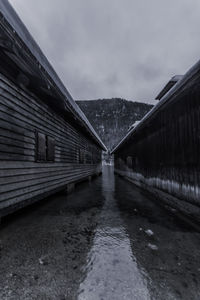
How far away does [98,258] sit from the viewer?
2.02 metres

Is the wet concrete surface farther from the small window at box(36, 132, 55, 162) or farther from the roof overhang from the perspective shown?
the roof overhang

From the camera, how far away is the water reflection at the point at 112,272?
144 centimetres

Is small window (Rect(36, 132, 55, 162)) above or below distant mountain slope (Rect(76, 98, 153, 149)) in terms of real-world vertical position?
below

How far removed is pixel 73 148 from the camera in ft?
25.1

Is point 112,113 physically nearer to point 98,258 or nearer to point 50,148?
point 50,148

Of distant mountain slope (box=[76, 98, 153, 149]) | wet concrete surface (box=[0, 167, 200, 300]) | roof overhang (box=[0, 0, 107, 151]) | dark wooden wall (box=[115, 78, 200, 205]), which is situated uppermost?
distant mountain slope (box=[76, 98, 153, 149])

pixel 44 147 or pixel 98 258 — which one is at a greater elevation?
pixel 44 147

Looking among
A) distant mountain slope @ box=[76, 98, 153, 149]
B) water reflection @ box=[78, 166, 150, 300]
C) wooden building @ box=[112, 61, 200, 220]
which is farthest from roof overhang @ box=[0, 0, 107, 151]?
distant mountain slope @ box=[76, 98, 153, 149]

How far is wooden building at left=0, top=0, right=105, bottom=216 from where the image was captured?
2.62 meters

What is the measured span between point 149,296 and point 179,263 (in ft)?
2.53

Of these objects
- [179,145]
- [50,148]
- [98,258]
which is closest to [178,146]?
[179,145]

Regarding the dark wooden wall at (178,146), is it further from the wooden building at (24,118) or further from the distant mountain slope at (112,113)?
the distant mountain slope at (112,113)

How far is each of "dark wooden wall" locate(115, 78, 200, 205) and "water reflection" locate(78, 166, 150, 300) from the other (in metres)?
2.25

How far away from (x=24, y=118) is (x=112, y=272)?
3.66 meters
